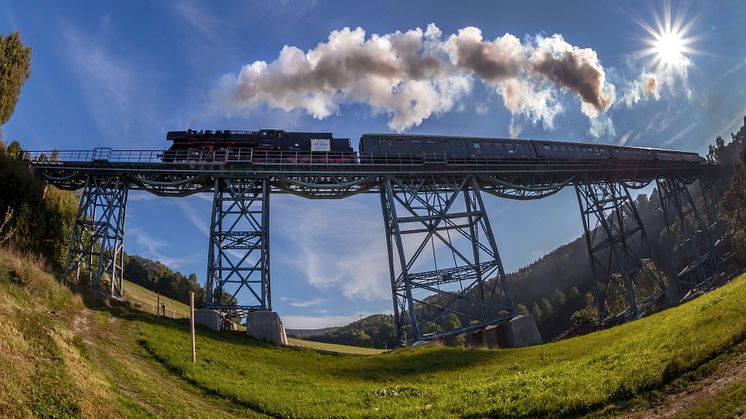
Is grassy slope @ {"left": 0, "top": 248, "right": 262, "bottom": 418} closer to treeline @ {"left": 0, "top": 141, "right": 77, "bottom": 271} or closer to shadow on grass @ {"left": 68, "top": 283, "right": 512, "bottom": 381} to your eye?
shadow on grass @ {"left": 68, "top": 283, "right": 512, "bottom": 381}

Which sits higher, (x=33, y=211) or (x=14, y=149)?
(x=14, y=149)

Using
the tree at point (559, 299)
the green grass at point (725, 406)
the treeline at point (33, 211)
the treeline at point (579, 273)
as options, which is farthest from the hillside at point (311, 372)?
the tree at point (559, 299)

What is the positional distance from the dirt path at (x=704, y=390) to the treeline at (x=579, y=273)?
2010 centimetres

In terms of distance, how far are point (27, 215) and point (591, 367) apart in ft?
104

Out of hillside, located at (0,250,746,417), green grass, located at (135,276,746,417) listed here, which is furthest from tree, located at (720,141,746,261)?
hillside, located at (0,250,746,417)

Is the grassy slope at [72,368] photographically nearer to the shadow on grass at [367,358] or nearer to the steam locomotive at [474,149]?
the shadow on grass at [367,358]

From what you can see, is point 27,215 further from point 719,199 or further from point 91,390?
point 719,199

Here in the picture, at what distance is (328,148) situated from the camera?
34.1m

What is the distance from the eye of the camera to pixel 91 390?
32.7 feet

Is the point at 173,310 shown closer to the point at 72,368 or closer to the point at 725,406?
the point at 72,368

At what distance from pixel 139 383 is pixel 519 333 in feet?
76.0

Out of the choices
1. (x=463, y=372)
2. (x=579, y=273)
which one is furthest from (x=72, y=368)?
(x=579, y=273)

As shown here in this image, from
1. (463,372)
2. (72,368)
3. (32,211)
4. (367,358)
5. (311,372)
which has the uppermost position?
(32,211)

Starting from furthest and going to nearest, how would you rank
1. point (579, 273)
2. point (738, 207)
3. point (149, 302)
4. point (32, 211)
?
point (579, 273) → point (149, 302) → point (738, 207) → point (32, 211)
